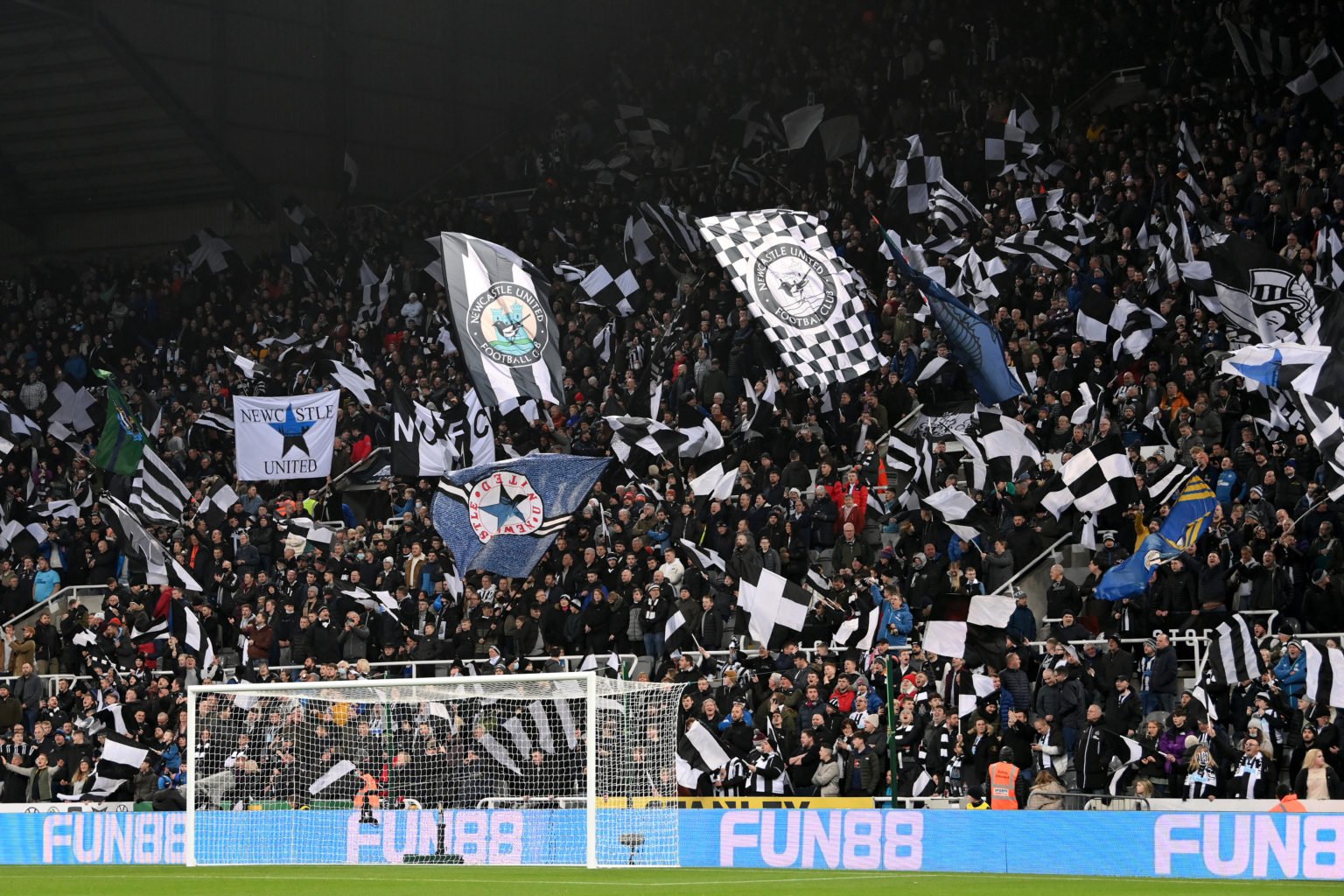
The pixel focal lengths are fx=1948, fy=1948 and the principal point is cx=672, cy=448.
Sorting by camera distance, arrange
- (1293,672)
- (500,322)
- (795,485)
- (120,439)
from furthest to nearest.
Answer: (120,439) → (795,485) → (500,322) → (1293,672)

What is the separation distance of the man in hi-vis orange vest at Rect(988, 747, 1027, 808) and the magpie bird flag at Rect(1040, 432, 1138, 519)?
156 inches

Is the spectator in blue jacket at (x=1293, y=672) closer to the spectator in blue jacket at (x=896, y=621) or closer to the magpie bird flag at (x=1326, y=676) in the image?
the magpie bird flag at (x=1326, y=676)

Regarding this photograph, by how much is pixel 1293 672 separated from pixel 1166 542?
253 centimetres

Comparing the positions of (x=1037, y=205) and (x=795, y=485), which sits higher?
(x=1037, y=205)

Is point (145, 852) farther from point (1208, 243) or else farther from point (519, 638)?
point (1208, 243)

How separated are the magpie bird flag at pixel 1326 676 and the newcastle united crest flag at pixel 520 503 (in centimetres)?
985

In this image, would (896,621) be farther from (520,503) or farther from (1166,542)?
(520,503)

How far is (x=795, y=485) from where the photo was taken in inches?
1077

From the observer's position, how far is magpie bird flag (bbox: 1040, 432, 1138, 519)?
78.4 feet

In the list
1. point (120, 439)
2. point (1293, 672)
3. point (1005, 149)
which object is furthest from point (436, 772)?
point (1005, 149)

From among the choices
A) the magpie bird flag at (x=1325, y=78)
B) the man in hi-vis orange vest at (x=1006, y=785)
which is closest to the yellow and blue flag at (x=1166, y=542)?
the man in hi-vis orange vest at (x=1006, y=785)

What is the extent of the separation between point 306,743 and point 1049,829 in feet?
31.2

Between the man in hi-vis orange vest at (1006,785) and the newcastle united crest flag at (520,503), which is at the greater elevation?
the newcastle united crest flag at (520,503)

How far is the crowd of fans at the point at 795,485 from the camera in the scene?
22.4 m
